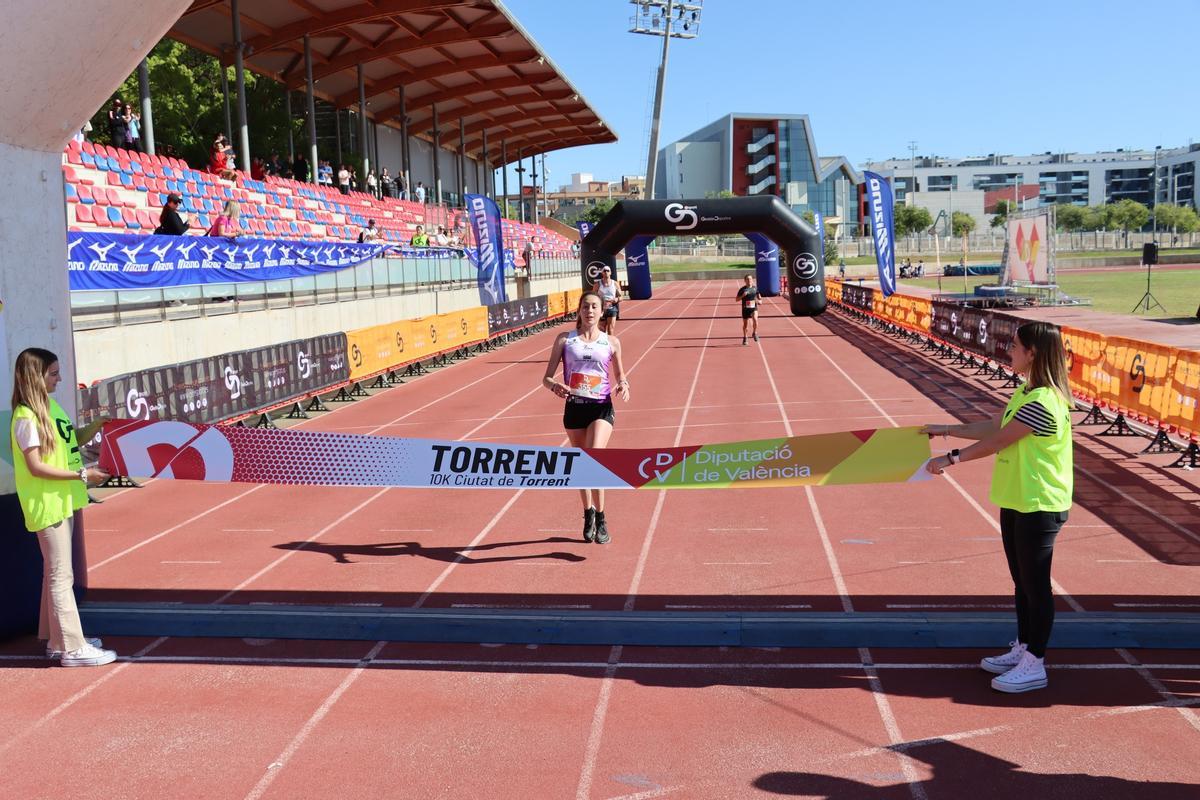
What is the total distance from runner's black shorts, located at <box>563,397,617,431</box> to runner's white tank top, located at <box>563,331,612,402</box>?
5cm

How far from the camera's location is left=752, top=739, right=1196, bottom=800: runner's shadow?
178 inches

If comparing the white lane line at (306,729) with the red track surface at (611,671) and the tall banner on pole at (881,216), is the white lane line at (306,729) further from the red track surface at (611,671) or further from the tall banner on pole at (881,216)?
the tall banner on pole at (881,216)

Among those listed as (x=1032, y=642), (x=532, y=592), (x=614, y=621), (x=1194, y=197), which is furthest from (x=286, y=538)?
(x=1194, y=197)

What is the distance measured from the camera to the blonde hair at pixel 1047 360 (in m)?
5.52

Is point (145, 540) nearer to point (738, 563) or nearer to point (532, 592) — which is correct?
point (532, 592)

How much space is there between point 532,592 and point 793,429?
27.1ft

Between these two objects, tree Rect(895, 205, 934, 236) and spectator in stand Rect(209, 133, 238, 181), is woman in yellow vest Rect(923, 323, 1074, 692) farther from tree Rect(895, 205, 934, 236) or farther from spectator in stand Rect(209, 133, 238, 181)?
tree Rect(895, 205, 934, 236)

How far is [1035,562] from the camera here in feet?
17.9

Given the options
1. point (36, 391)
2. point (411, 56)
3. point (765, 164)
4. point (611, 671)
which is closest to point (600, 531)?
point (611, 671)

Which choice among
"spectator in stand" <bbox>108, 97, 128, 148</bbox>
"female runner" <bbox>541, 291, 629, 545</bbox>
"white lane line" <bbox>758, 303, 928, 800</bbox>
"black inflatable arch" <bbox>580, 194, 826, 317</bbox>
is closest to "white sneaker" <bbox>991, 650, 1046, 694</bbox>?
"white lane line" <bbox>758, 303, 928, 800</bbox>

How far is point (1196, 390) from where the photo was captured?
1159 centimetres

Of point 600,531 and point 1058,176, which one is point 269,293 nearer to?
point 600,531

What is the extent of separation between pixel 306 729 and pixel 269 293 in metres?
15.6

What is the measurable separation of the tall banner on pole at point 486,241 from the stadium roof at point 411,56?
9.53 meters
